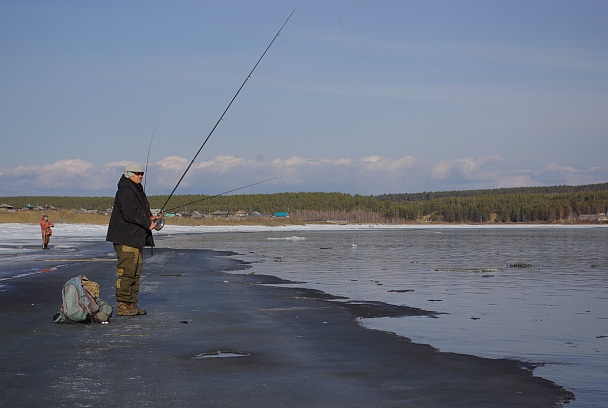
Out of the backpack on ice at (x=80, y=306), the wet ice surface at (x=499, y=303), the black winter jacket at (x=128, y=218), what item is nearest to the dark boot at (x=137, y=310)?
the backpack on ice at (x=80, y=306)

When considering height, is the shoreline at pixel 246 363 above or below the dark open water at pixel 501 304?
above

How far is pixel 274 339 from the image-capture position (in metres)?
9.82

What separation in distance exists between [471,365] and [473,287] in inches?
404

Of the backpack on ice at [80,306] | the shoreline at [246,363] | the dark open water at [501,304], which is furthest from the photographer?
the backpack on ice at [80,306]

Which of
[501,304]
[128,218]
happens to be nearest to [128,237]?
[128,218]

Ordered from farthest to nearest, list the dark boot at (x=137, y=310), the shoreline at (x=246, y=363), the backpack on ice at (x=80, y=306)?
the dark boot at (x=137, y=310), the backpack on ice at (x=80, y=306), the shoreline at (x=246, y=363)

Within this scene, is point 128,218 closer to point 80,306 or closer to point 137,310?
point 137,310

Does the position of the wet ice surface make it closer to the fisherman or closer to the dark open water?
the dark open water

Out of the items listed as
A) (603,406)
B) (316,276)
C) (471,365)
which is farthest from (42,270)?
(603,406)

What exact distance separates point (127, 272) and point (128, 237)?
1.71ft

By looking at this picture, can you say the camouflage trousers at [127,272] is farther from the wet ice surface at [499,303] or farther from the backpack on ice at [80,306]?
the wet ice surface at [499,303]

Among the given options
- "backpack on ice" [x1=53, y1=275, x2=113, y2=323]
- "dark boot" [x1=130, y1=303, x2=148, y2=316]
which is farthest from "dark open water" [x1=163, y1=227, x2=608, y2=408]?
"backpack on ice" [x1=53, y1=275, x2=113, y2=323]

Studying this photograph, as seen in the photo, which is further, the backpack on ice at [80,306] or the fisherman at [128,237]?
the fisherman at [128,237]

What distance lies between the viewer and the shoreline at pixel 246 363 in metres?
6.59
